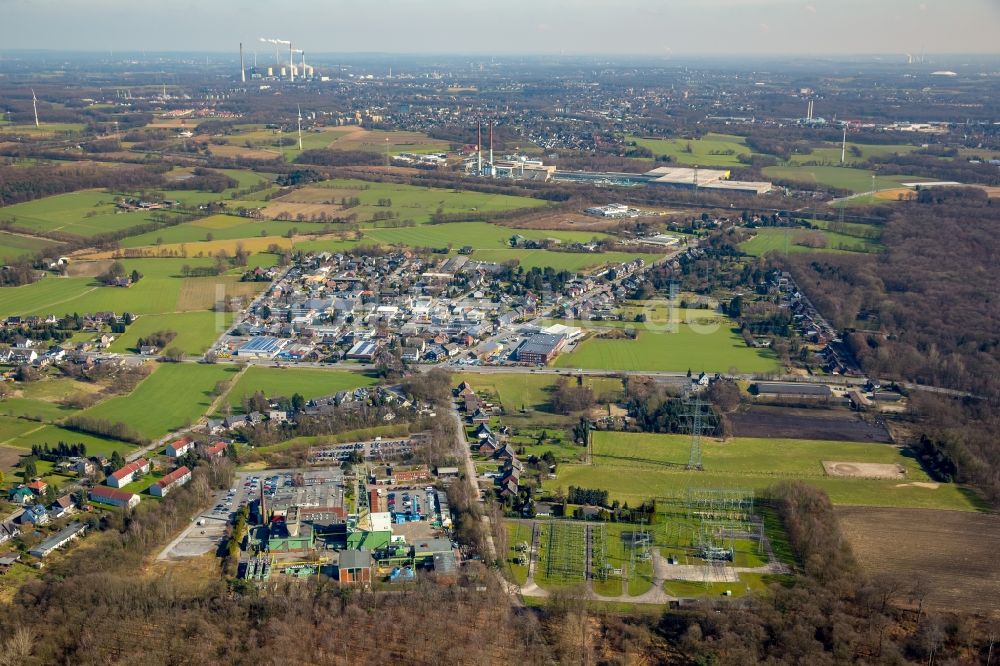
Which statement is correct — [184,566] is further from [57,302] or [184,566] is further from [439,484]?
[57,302]

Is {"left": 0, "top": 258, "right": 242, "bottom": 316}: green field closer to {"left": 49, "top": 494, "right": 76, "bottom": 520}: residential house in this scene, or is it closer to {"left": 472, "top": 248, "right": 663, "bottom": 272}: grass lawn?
{"left": 472, "top": 248, "right": 663, "bottom": 272}: grass lawn

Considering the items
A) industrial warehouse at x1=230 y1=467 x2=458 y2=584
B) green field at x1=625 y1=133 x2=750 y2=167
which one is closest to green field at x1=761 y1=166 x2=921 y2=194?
green field at x1=625 y1=133 x2=750 y2=167

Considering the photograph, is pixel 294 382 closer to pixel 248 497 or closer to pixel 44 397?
pixel 44 397

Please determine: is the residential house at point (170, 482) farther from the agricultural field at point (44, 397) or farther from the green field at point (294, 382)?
the agricultural field at point (44, 397)

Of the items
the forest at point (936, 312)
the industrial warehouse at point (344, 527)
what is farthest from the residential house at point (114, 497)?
the forest at point (936, 312)

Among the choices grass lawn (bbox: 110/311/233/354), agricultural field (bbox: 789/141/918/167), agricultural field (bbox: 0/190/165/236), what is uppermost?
agricultural field (bbox: 789/141/918/167)

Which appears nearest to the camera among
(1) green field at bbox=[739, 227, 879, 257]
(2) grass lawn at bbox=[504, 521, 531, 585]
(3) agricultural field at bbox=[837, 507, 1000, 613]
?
(3) agricultural field at bbox=[837, 507, 1000, 613]

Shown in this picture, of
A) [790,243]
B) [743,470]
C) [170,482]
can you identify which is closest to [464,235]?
[790,243]
